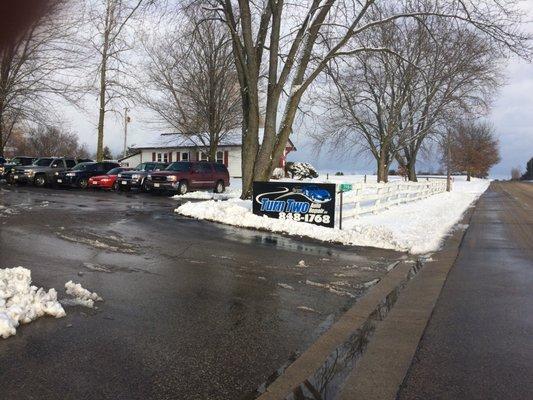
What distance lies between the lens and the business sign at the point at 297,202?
41.7 feet

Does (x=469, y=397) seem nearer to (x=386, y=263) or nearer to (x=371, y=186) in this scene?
(x=386, y=263)

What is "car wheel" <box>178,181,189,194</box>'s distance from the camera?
24.7 m

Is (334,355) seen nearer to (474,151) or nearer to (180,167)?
(180,167)

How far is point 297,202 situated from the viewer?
13055mm

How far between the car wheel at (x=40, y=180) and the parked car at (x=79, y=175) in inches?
24.6

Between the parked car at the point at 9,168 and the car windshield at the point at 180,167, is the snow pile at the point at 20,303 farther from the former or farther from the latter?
the parked car at the point at 9,168

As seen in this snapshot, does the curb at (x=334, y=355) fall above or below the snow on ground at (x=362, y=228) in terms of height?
below

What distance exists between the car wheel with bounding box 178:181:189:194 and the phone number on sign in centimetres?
1230

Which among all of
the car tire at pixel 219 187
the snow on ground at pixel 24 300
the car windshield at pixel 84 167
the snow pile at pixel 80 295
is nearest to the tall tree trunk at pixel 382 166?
the car tire at pixel 219 187

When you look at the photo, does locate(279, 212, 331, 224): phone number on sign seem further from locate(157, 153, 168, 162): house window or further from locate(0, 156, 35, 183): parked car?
locate(157, 153, 168, 162): house window

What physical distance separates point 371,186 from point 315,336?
11883 mm

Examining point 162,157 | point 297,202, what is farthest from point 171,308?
point 162,157

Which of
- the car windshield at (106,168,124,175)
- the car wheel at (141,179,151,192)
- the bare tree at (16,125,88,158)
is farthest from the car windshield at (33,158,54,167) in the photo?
the bare tree at (16,125,88,158)

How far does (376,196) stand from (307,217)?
16.5ft
